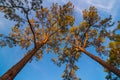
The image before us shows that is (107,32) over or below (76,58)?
over

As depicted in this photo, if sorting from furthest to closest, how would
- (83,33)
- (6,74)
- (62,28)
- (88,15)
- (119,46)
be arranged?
1. (83,33)
2. (88,15)
3. (62,28)
4. (119,46)
5. (6,74)

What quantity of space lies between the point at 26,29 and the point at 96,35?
830cm

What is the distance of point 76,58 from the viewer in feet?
77.5

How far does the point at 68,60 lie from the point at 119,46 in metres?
7.08

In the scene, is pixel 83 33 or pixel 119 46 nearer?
pixel 119 46

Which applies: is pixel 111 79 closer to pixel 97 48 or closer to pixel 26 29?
pixel 97 48

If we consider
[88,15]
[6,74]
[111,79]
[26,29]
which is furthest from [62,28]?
[6,74]

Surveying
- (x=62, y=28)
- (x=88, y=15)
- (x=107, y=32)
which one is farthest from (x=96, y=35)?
(x=62, y=28)

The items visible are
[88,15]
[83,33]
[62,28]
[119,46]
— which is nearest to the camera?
[119,46]

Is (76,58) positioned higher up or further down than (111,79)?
higher up

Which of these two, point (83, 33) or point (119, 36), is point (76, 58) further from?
point (119, 36)

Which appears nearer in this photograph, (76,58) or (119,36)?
(119,36)

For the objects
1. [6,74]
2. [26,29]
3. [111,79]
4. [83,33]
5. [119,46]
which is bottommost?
[6,74]

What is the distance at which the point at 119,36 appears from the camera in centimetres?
1898
